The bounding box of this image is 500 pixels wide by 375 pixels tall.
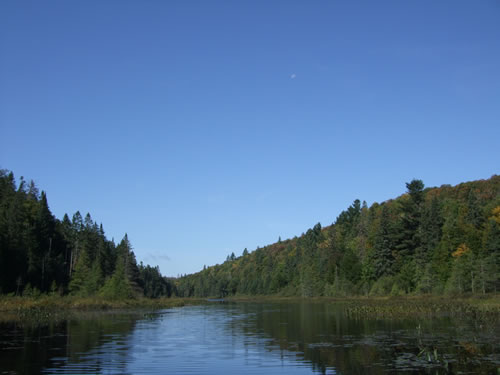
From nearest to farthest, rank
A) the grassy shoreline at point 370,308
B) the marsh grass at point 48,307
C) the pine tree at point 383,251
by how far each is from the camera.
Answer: the grassy shoreline at point 370,308, the marsh grass at point 48,307, the pine tree at point 383,251

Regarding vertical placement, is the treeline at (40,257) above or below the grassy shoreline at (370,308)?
above

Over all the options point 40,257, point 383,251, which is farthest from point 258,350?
point 383,251

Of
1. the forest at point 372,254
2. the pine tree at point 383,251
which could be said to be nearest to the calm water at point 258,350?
the forest at point 372,254

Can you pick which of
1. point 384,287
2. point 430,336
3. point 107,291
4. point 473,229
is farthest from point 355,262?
point 430,336

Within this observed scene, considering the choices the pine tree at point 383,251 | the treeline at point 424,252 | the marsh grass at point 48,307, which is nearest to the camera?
Answer: the marsh grass at point 48,307

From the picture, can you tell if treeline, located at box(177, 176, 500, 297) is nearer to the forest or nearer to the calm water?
the forest

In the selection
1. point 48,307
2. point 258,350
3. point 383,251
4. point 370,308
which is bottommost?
point 370,308

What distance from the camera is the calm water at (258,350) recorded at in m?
24.0

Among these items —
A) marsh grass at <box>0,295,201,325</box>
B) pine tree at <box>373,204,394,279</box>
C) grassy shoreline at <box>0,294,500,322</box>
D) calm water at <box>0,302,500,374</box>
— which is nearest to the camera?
calm water at <box>0,302,500,374</box>

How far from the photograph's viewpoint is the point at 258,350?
103ft

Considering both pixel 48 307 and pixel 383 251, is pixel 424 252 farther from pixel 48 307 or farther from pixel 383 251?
pixel 48 307

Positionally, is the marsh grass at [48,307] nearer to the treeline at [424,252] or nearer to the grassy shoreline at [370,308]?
the grassy shoreline at [370,308]

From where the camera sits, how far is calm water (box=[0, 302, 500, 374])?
78.8 feet

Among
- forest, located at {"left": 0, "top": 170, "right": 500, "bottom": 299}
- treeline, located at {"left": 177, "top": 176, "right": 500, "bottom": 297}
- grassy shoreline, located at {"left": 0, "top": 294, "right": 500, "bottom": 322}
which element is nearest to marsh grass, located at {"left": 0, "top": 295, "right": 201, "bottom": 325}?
grassy shoreline, located at {"left": 0, "top": 294, "right": 500, "bottom": 322}
